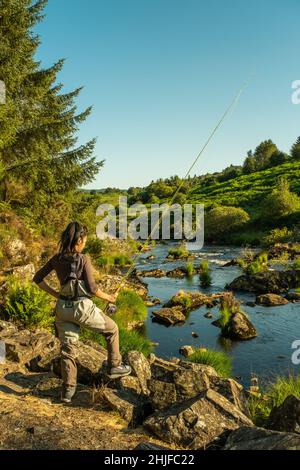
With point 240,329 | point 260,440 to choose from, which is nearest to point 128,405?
point 260,440

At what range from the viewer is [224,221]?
56.9 meters

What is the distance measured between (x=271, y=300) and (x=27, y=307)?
43.1 ft

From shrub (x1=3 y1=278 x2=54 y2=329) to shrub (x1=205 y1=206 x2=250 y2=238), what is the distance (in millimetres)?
47250

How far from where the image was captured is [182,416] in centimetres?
501

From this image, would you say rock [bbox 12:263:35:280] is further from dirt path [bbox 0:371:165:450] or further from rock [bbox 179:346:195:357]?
dirt path [bbox 0:371:165:450]

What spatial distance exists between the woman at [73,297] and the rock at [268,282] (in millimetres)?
17559

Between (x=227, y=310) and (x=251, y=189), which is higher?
(x=251, y=189)

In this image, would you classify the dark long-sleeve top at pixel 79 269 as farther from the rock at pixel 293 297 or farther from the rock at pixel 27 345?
the rock at pixel 293 297

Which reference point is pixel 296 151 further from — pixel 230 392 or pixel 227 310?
pixel 230 392

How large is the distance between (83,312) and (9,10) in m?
16.1

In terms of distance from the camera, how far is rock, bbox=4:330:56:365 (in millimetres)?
7809

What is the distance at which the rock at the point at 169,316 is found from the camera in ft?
54.0

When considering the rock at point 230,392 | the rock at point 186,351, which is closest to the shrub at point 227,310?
the rock at point 186,351

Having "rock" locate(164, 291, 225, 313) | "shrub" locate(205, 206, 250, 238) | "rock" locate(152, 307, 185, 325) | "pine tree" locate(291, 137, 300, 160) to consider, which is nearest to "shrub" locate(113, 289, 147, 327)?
"rock" locate(152, 307, 185, 325)
